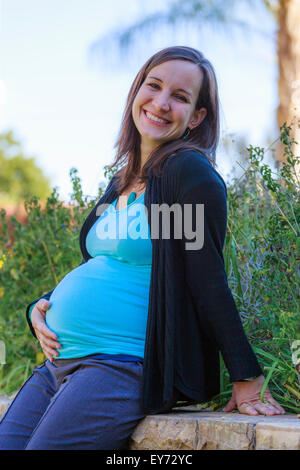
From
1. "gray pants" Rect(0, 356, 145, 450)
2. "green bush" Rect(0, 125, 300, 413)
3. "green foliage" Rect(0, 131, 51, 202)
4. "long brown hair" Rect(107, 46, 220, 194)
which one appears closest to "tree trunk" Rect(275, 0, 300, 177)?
"green bush" Rect(0, 125, 300, 413)

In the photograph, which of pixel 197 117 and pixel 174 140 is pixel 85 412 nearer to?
pixel 174 140

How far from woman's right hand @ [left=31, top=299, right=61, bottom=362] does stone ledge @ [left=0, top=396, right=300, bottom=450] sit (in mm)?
438

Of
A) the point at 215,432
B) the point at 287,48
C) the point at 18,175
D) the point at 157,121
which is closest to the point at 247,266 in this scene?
the point at 157,121

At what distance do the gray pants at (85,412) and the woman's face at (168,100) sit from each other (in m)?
0.95

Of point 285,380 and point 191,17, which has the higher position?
point 191,17

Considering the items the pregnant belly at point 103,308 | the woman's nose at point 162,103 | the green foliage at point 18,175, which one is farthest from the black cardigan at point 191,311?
the green foliage at point 18,175

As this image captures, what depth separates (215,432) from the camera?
6.10 feet

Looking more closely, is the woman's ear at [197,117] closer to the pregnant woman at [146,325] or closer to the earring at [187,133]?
the earring at [187,133]

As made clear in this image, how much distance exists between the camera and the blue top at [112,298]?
2037mm

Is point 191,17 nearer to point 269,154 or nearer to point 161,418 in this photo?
point 269,154

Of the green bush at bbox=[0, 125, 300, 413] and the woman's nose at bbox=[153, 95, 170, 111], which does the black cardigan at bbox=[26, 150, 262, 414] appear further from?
the woman's nose at bbox=[153, 95, 170, 111]

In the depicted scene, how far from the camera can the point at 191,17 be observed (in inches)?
405
